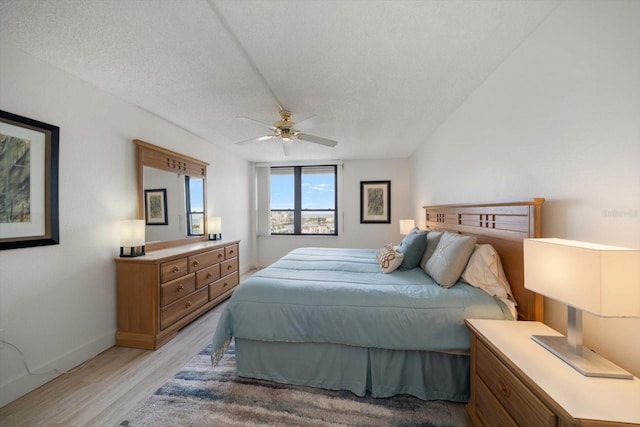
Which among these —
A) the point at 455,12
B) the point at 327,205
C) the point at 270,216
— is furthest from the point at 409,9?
the point at 270,216

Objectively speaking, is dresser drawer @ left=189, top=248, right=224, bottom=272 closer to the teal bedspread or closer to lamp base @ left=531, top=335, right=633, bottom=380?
the teal bedspread

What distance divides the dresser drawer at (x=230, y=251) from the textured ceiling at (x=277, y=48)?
6.32 ft

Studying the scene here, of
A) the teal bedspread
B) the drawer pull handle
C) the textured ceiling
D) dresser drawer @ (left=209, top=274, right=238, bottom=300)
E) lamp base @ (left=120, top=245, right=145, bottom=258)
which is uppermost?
the textured ceiling

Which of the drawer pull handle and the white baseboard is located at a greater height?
the drawer pull handle

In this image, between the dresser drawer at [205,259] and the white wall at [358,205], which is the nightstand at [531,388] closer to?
the dresser drawer at [205,259]

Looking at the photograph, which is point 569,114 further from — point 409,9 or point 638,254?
point 409,9

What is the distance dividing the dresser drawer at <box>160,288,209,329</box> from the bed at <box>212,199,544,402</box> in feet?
3.34

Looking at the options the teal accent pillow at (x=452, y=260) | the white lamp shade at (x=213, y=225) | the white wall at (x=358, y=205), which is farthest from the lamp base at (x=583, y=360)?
the white wall at (x=358, y=205)

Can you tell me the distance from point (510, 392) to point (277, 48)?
94.9 inches

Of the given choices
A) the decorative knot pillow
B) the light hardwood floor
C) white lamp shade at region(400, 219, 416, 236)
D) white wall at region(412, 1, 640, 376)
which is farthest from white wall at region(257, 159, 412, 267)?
the light hardwood floor

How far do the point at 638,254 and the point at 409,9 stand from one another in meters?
1.56

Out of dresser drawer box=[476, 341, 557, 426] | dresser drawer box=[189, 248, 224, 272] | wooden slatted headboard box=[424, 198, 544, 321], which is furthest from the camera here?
dresser drawer box=[189, 248, 224, 272]

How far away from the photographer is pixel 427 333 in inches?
63.3

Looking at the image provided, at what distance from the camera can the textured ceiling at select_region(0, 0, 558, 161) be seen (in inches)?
55.6
